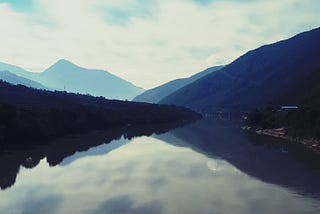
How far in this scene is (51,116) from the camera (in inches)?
2980

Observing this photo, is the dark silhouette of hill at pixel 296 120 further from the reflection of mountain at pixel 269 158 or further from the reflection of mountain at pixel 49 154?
the reflection of mountain at pixel 49 154

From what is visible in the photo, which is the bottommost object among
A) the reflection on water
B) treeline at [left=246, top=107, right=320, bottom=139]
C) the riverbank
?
the reflection on water

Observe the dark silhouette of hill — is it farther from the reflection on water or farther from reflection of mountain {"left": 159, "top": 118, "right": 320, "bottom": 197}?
the reflection on water

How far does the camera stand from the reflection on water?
28484mm

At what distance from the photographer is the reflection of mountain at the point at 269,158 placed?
37.7m

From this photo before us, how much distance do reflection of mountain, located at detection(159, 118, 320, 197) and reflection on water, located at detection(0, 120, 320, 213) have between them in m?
0.10

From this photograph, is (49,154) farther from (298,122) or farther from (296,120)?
(296,120)

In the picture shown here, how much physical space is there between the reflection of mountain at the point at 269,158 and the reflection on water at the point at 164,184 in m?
0.10

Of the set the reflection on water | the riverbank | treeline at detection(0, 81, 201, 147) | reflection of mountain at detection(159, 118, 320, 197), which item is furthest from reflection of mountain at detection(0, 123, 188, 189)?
the riverbank

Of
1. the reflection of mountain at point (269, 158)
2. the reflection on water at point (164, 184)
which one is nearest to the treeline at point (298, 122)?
the reflection of mountain at point (269, 158)

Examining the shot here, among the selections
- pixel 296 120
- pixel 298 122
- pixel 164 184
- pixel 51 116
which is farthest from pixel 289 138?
pixel 164 184

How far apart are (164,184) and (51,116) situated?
43590 mm

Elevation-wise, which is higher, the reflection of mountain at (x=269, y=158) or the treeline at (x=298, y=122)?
the treeline at (x=298, y=122)

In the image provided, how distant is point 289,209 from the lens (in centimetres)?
2756
